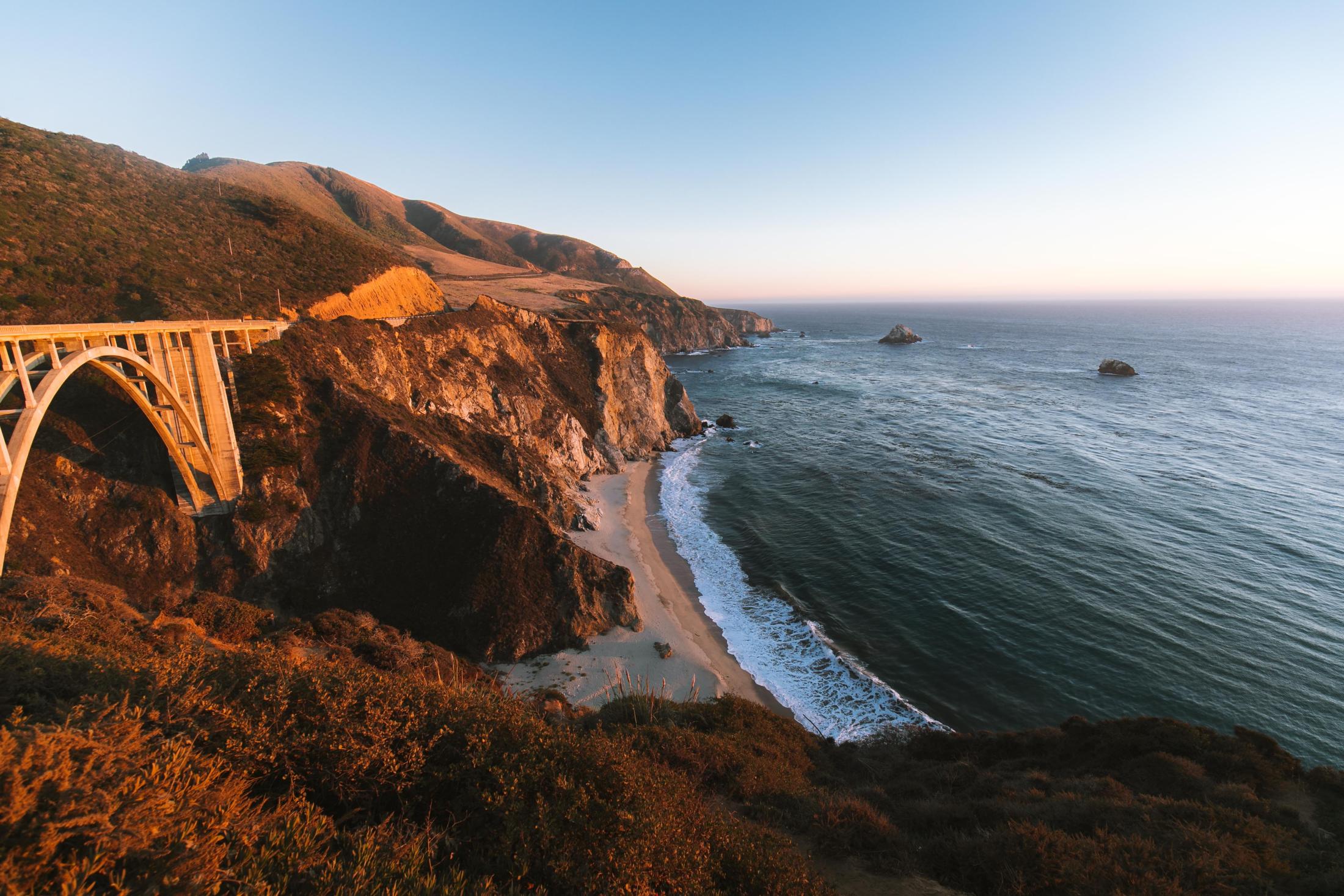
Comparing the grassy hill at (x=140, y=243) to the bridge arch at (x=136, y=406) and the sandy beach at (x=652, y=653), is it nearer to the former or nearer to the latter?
the bridge arch at (x=136, y=406)

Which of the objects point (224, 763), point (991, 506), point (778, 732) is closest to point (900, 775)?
point (778, 732)

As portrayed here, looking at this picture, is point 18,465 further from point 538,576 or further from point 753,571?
point 753,571

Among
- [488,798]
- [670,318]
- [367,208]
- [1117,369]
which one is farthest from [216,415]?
[367,208]

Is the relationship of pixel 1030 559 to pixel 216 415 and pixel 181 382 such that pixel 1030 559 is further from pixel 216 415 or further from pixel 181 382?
pixel 181 382

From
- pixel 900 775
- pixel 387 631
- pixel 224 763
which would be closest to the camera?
pixel 224 763

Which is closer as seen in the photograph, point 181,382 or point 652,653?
point 181,382

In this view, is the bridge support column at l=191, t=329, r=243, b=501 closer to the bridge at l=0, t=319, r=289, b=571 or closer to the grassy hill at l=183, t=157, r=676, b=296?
the bridge at l=0, t=319, r=289, b=571

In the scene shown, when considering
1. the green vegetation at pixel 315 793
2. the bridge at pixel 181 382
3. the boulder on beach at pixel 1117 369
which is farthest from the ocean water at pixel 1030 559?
the bridge at pixel 181 382
